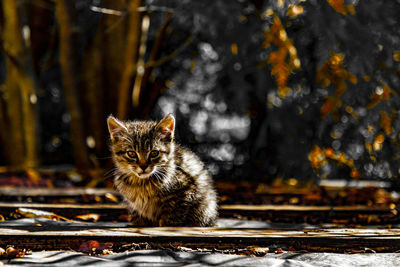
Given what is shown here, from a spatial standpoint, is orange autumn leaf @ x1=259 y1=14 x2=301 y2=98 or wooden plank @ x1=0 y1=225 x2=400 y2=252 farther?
orange autumn leaf @ x1=259 y1=14 x2=301 y2=98

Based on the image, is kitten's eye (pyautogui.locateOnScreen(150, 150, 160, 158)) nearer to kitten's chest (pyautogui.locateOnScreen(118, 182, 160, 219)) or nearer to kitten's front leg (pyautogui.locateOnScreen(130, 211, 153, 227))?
kitten's chest (pyautogui.locateOnScreen(118, 182, 160, 219))

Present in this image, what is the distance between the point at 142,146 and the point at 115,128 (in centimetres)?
27

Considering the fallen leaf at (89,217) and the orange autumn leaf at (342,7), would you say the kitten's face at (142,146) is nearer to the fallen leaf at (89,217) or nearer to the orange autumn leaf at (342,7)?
the fallen leaf at (89,217)

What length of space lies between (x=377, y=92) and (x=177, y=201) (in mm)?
2403

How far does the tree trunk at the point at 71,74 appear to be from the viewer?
4902 millimetres

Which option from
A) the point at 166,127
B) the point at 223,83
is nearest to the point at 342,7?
the point at 223,83

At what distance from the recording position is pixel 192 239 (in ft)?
7.04

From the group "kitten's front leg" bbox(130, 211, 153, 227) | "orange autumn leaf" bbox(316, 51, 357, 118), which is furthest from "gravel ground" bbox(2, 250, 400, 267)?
"orange autumn leaf" bbox(316, 51, 357, 118)

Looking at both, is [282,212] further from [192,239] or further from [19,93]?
[19,93]

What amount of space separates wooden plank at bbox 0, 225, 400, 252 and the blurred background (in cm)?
180

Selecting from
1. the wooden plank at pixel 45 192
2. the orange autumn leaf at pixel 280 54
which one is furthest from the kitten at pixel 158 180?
the orange autumn leaf at pixel 280 54

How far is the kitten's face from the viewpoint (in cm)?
255

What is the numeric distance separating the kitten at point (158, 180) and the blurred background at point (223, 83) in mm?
1312

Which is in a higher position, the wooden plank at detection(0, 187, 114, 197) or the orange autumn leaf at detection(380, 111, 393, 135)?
the orange autumn leaf at detection(380, 111, 393, 135)
